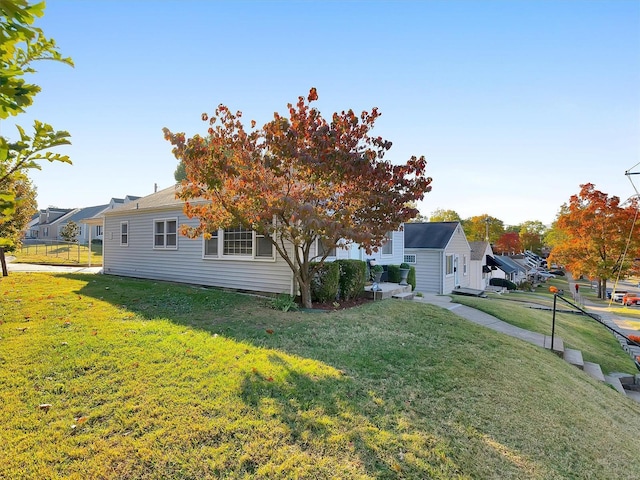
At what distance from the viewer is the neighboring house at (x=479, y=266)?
25962mm

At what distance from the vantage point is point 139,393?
389 centimetres

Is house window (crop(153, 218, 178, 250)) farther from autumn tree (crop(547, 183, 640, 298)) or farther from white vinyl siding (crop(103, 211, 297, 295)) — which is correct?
autumn tree (crop(547, 183, 640, 298))

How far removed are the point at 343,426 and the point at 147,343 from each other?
3.52 m

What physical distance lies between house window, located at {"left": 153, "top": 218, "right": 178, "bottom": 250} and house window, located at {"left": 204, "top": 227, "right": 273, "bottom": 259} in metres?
1.83

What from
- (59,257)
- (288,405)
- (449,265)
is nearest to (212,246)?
(288,405)

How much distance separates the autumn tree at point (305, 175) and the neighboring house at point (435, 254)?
1129 centimetres

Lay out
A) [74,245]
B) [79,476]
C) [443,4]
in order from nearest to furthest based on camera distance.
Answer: [79,476], [443,4], [74,245]

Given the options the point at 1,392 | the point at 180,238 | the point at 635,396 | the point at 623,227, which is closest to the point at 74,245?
the point at 180,238

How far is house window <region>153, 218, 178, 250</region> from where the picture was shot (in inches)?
529

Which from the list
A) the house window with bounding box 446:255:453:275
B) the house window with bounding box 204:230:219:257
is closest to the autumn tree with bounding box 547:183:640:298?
the house window with bounding box 446:255:453:275

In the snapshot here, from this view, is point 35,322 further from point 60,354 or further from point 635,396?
point 635,396

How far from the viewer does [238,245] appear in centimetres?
1159

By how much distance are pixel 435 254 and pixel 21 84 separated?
1964 centimetres

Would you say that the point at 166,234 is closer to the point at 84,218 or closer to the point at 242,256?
the point at 242,256
